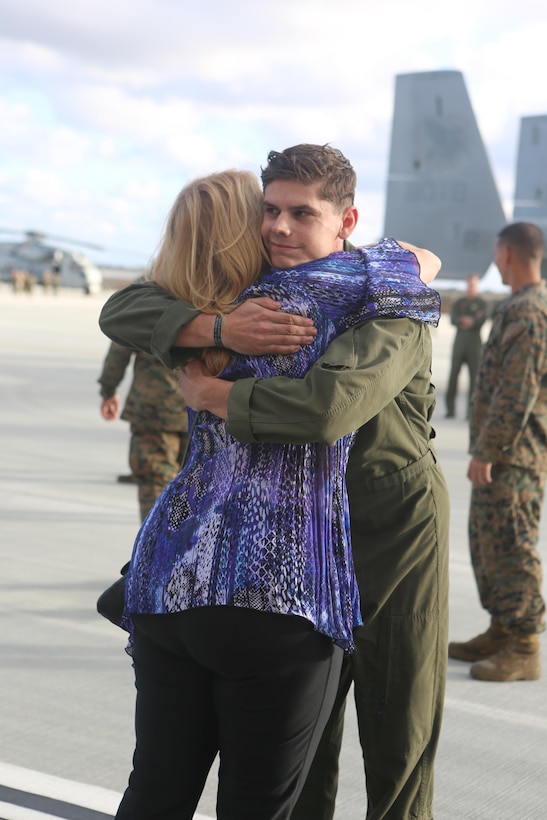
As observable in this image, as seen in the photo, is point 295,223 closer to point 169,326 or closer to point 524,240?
point 169,326

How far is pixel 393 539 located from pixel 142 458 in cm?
326

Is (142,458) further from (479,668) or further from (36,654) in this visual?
(479,668)

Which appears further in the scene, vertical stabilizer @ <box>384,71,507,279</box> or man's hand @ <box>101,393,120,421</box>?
vertical stabilizer @ <box>384,71,507,279</box>

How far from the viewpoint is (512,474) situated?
4.09 m

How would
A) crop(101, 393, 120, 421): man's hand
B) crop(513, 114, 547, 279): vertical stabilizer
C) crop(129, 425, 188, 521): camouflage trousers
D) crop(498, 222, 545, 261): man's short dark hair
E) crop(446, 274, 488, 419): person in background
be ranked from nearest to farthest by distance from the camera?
crop(498, 222, 545, 261): man's short dark hair < crop(129, 425, 188, 521): camouflage trousers < crop(101, 393, 120, 421): man's hand < crop(446, 274, 488, 419): person in background < crop(513, 114, 547, 279): vertical stabilizer

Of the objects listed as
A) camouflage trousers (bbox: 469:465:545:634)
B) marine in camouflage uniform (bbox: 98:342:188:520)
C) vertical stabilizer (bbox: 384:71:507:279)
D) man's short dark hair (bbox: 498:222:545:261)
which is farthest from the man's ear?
vertical stabilizer (bbox: 384:71:507:279)

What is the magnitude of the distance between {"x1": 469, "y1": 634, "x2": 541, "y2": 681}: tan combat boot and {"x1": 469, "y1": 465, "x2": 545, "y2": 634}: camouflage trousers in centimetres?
8

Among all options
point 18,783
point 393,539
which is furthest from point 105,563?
point 393,539

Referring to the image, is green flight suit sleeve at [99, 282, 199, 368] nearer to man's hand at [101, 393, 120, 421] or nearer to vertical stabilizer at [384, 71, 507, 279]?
man's hand at [101, 393, 120, 421]

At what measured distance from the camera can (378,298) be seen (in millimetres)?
1936

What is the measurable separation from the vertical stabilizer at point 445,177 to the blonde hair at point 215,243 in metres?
23.8

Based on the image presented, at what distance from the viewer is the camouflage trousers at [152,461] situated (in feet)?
17.1

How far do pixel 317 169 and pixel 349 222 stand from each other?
0.17 meters

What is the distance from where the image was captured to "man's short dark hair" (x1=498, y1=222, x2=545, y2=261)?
4262 mm
